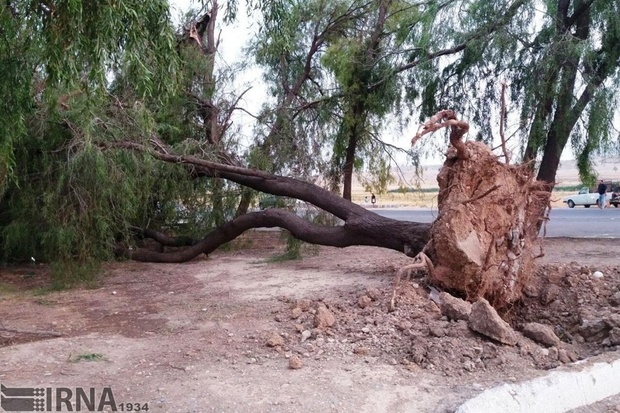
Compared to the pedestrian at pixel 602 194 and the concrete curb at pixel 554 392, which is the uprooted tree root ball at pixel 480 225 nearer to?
the concrete curb at pixel 554 392

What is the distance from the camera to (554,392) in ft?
16.4

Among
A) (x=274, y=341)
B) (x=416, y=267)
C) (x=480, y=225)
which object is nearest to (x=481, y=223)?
(x=480, y=225)

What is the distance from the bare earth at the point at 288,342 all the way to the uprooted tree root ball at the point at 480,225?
365 mm

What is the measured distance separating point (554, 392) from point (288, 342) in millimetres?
2425

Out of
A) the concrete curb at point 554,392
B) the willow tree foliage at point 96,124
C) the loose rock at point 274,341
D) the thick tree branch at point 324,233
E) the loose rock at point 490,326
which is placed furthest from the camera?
the thick tree branch at point 324,233

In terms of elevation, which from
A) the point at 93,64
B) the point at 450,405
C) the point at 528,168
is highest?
the point at 93,64

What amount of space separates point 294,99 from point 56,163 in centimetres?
643

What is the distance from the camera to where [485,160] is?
8.27 metres

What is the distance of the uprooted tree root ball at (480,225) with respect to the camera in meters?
7.90

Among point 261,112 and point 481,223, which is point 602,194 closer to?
point 261,112

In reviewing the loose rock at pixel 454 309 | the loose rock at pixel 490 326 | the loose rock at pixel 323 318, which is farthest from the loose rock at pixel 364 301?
the loose rock at pixel 490 326

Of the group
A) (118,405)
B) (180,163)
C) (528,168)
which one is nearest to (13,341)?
(118,405)

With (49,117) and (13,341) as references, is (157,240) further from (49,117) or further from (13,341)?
(13,341)

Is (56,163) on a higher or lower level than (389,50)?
lower
